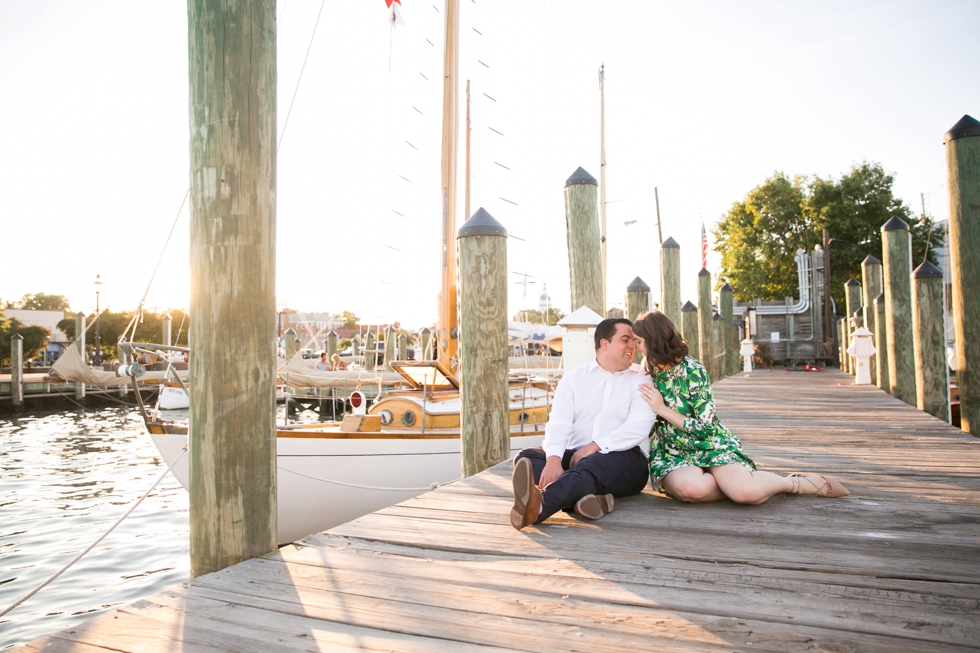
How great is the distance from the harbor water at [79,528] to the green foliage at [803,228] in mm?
38842

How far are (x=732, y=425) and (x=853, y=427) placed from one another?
1.20 metres

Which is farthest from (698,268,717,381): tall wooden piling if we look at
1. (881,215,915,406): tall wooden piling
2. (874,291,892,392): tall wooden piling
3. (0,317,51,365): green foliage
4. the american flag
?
(0,317,51,365): green foliage

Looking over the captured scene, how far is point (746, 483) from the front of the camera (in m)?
3.52

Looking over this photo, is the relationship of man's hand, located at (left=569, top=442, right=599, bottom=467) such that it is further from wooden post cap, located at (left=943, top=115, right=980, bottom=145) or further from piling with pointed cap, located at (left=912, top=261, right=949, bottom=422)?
piling with pointed cap, located at (left=912, top=261, right=949, bottom=422)

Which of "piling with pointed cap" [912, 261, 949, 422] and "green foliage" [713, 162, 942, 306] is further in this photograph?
"green foliage" [713, 162, 942, 306]

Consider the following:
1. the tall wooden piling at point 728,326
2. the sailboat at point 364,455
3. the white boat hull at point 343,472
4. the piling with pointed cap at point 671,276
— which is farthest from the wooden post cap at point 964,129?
the tall wooden piling at point 728,326

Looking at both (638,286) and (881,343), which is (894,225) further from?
(638,286)

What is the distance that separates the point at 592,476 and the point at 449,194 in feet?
29.3

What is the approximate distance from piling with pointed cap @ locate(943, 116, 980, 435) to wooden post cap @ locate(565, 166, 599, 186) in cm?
321

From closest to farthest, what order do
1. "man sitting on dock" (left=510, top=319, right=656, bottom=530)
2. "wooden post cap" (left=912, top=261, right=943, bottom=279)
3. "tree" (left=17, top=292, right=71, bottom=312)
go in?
1. "man sitting on dock" (left=510, top=319, right=656, bottom=530)
2. "wooden post cap" (left=912, top=261, right=943, bottom=279)
3. "tree" (left=17, top=292, right=71, bottom=312)

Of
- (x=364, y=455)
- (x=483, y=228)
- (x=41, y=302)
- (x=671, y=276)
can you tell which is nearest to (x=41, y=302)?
(x=41, y=302)

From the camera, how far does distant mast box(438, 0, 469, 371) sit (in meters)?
11.0

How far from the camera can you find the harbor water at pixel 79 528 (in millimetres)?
6961

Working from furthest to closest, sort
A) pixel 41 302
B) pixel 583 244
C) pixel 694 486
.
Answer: pixel 41 302, pixel 583 244, pixel 694 486
